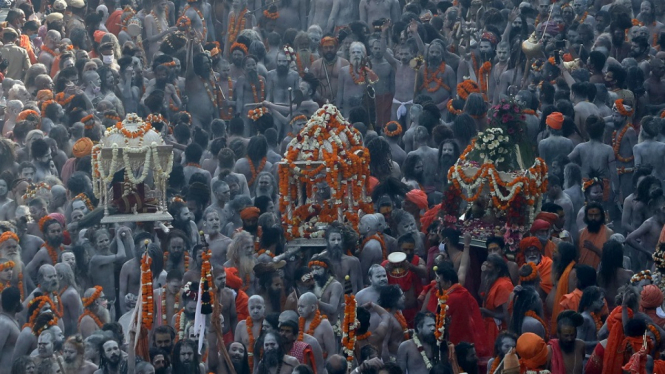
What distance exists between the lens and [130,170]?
67.8 feet

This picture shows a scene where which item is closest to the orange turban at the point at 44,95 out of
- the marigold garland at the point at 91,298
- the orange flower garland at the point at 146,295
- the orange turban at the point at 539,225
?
the marigold garland at the point at 91,298

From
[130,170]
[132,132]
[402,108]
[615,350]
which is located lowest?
[402,108]

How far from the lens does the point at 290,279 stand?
777 inches

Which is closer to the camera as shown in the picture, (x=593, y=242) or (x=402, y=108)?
(x=593, y=242)

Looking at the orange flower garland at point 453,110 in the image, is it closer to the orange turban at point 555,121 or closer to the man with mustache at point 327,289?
the orange turban at point 555,121

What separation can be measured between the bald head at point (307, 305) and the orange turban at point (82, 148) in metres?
5.49

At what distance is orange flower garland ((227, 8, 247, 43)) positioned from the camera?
28438mm

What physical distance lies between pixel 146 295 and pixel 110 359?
754 millimetres

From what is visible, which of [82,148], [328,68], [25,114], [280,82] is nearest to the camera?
[82,148]

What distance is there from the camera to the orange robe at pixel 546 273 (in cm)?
1877

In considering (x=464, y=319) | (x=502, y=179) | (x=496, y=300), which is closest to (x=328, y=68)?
(x=502, y=179)

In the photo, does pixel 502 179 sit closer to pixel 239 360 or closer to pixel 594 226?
pixel 594 226

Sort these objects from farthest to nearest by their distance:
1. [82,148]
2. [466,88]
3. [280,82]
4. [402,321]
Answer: [280,82] → [466,88] → [82,148] → [402,321]

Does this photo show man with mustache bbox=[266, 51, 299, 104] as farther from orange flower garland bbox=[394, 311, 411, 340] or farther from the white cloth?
orange flower garland bbox=[394, 311, 411, 340]
